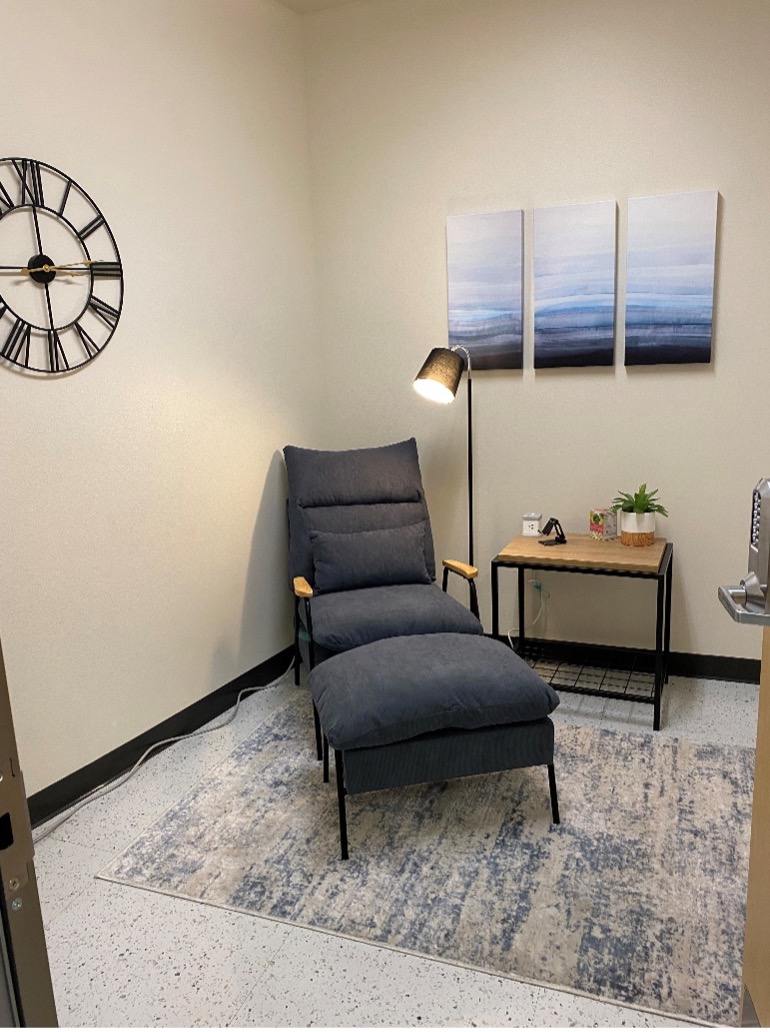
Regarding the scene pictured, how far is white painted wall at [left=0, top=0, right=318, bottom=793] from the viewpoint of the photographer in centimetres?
241

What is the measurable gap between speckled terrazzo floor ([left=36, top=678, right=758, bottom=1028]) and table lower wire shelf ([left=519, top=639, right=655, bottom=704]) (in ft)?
5.30

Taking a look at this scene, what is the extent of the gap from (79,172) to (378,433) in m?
1.81

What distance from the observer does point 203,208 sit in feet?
10.1

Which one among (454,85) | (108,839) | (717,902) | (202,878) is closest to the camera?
(717,902)

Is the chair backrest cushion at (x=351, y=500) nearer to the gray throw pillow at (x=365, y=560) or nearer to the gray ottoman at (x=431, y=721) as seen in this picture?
the gray throw pillow at (x=365, y=560)

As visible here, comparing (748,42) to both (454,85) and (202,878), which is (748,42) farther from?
(202,878)

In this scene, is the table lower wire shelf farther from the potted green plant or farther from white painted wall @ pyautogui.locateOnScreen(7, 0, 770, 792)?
the potted green plant

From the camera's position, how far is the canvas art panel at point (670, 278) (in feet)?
10.3

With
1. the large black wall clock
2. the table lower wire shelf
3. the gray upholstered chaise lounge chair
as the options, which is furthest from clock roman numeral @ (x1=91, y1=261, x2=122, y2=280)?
the table lower wire shelf

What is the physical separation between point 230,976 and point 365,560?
1.72m

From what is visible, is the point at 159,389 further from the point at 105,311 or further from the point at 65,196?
the point at 65,196

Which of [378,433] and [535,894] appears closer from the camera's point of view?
[535,894]

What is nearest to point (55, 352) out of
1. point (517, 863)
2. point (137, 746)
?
point (137, 746)

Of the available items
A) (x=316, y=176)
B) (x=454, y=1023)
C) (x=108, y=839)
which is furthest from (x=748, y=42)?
(x=108, y=839)
